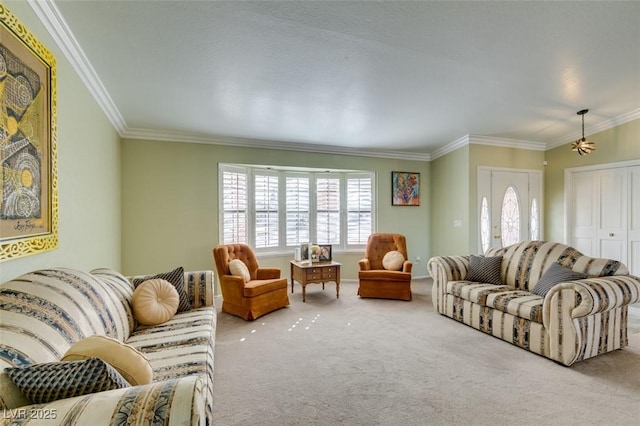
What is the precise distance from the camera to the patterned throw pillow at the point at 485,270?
345 cm

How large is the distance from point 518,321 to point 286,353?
2251mm

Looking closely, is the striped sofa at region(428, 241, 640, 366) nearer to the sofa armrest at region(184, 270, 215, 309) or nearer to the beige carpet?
the beige carpet

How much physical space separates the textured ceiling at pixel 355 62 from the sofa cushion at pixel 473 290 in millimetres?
2223

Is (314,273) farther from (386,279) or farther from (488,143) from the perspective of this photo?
(488,143)

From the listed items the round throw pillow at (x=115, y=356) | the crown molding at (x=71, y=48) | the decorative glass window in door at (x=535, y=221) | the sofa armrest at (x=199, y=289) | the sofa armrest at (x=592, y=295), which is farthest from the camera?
the decorative glass window in door at (x=535, y=221)

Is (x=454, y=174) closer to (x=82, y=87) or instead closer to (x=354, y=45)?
(x=354, y=45)

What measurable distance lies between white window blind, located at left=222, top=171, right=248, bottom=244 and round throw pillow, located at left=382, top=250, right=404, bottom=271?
2.43 m

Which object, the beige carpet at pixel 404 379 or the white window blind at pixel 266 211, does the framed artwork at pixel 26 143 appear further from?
the white window blind at pixel 266 211

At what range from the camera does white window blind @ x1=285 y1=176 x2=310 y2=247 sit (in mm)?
5309

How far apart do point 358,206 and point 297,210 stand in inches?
49.4

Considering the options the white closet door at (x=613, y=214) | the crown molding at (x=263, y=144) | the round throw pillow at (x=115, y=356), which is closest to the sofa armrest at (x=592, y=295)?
the white closet door at (x=613, y=214)

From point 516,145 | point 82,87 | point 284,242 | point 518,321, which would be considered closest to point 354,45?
point 82,87

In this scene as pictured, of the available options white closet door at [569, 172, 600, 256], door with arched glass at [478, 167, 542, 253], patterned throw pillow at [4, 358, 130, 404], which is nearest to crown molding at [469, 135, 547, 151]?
door with arched glass at [478, 167, 542, 253]

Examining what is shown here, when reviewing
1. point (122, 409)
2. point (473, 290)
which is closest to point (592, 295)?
point (473, 290)
